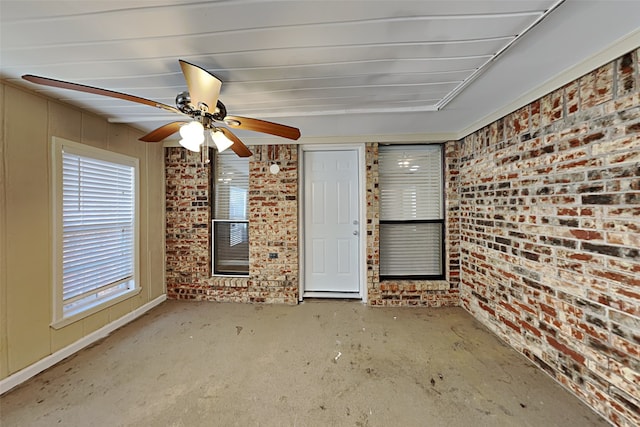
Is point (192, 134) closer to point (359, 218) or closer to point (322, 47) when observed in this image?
point (322, 47)

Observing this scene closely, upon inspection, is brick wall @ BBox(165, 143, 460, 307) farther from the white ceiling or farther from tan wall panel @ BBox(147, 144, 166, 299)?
the white ceiling

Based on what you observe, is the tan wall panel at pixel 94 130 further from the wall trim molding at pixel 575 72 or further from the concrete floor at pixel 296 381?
the wall trim molding at pixel 575 72

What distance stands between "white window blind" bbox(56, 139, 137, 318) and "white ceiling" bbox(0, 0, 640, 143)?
24.5 inches

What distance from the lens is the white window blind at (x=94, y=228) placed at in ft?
6.77

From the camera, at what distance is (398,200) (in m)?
3.10

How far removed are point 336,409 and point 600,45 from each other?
8.98ft

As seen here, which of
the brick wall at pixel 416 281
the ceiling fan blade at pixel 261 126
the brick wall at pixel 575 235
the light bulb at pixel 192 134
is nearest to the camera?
the brick wall at pixel 575 235

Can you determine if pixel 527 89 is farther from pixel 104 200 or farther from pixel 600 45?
pixel 104 200

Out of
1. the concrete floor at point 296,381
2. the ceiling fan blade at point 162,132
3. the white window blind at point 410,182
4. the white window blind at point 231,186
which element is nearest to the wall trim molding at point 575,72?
the white window blind at point 410,182

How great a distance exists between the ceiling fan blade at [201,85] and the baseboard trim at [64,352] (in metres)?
2.40

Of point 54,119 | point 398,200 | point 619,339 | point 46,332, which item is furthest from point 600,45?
point 46,332

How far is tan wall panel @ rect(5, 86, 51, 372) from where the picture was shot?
1716 millimetres

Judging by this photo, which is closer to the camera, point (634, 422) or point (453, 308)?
point (634, 422)

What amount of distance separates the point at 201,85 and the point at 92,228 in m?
2.07
